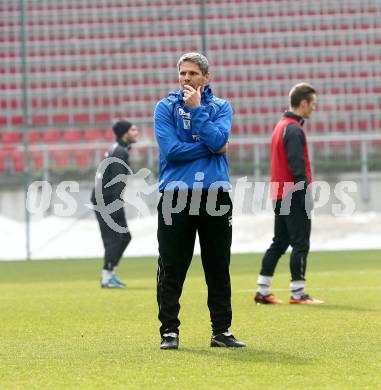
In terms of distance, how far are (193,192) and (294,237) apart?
3.34 metres

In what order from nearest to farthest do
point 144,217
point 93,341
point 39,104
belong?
1. point 93,341
2. point 144,217
3. point 39,104

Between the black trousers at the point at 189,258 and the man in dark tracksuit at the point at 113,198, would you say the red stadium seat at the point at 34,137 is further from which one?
the black trousers at the point at 189,258

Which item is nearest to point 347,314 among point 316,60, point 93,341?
point 93,341

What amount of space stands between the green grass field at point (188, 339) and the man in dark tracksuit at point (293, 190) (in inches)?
12.2

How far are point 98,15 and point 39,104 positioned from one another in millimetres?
2266

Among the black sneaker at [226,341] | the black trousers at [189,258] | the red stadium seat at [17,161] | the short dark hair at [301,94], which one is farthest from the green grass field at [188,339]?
the red stadium seat at [17,161]

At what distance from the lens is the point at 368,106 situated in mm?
23656

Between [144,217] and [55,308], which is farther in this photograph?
[144,217]

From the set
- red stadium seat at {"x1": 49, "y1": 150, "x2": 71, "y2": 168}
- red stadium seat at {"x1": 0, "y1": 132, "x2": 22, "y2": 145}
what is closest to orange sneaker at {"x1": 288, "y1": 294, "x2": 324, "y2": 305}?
red stadium seat at {"x1": 49, "y1": 150, "x2": 71, "y2": 168}

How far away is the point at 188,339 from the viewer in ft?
22.5

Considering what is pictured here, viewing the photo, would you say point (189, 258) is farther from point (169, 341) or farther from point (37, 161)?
point (37, 161)

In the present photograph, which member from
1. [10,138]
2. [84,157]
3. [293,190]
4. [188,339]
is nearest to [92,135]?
[84,157]

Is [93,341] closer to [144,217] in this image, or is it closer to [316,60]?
[144,217]

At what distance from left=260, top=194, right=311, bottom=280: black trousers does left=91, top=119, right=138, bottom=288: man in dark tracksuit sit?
2670 millimetres
